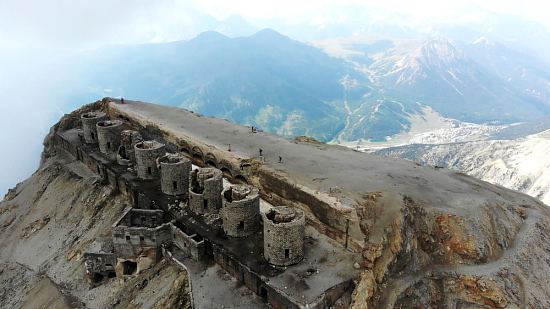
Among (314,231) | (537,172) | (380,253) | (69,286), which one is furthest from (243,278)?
(537,172)

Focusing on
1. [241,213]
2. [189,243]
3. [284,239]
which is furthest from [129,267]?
[284,239]

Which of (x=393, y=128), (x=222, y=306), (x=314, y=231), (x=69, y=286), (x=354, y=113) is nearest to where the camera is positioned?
(x=222, y=306)

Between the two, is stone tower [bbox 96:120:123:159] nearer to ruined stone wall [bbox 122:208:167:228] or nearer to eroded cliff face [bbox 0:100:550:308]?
eroded cliff face [bbox 0:100:550:308]

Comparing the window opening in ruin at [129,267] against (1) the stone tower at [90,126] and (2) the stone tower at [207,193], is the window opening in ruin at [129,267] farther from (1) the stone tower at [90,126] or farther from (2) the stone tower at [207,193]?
(1) the stone tower at [90,126]

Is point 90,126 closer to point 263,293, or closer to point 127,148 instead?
point 127,148

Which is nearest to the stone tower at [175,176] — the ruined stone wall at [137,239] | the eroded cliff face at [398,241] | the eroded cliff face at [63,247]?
the eroded cliff face at [398,241]

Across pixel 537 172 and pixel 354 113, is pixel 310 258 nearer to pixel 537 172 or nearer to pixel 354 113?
pixel 537 172
